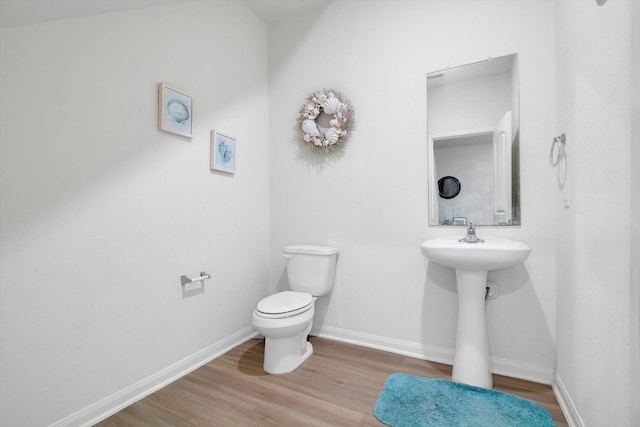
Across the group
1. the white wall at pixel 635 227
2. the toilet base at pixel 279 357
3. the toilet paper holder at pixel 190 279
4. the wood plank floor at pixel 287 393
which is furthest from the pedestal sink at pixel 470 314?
the toilet paper holder at pixel 190 279

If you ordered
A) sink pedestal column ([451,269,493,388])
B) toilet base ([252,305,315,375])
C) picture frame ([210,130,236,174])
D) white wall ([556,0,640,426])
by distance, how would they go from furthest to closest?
picture frame ([210,130,236,174]) → toilet base ([252,305,315,375]) → sink pedestal column ([451,269,493,388]) → white wall ([556,0,640,426])

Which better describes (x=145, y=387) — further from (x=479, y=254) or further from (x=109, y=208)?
(x=479, y=254)

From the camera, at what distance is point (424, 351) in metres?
1.91

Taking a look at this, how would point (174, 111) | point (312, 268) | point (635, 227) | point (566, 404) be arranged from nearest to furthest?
1. point (635, 227)
2. point (566, 404)
3. point (174, 111)
4. point (312, 268)

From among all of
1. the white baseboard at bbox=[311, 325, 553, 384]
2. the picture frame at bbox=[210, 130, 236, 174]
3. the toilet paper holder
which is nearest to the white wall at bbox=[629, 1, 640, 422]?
the white baseboard at bbox=[311, 325, 553, 384]

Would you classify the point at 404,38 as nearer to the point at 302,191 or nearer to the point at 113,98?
the point at 302,191

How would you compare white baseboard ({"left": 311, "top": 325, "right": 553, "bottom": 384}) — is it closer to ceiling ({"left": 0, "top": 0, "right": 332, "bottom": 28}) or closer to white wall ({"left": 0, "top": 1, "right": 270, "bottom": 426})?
white wall ({"left": 0, "top": 1, "right": 270, "bottom": 426})

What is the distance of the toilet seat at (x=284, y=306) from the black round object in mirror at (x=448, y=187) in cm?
110

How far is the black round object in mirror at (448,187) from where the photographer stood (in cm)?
183

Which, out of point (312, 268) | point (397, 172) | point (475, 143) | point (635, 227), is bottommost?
point (312, 268)

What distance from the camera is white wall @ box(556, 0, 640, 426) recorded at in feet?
2.82

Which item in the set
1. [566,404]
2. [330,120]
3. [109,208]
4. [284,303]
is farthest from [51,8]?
[566,404]

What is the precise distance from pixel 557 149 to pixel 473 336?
1103mm

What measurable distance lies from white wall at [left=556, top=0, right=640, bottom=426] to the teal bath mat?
19 cm
